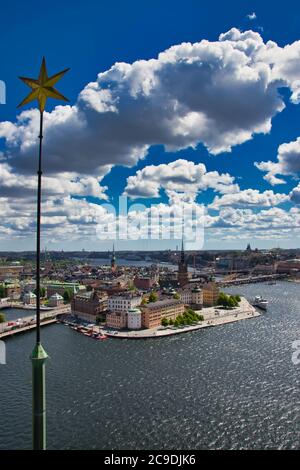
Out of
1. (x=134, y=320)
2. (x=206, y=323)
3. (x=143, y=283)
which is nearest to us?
(x=134, y=320)

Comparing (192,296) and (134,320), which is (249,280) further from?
(134,320)

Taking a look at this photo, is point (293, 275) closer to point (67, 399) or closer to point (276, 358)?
point (276, 358)

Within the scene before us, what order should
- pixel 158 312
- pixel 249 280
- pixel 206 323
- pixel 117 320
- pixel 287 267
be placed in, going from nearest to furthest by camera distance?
pixel 117 320, pixel 158 312, pixel 206 323, pixel 249 280, pixel 287 267

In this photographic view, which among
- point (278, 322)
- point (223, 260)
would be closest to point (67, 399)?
point (278, 322)

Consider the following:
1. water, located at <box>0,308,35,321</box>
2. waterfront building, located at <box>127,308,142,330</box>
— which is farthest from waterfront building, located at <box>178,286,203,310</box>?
water, located at <box>0,308,35,321</box>

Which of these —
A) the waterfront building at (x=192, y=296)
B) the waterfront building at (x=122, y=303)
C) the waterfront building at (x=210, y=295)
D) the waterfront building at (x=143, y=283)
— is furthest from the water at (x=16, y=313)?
the waterfront building at (x=143, y=283)

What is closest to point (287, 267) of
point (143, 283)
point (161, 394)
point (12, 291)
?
point (143, 283)
